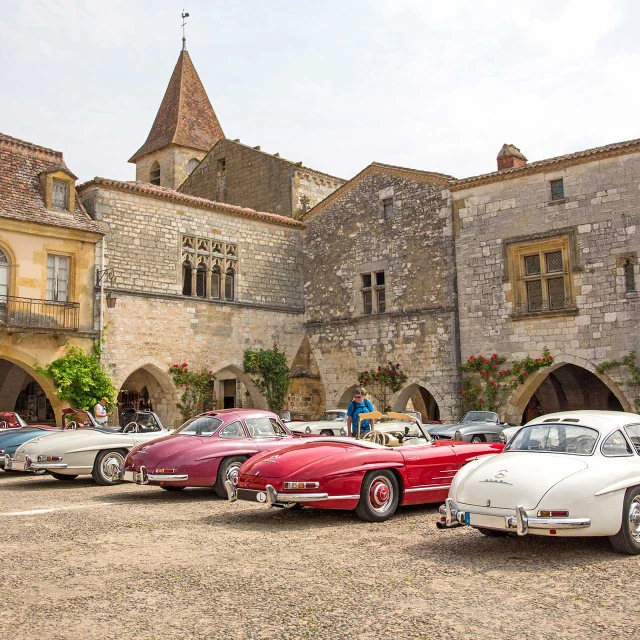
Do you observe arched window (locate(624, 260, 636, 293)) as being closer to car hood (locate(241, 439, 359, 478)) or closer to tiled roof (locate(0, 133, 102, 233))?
car hood (locate(241, 439, 359, 478))

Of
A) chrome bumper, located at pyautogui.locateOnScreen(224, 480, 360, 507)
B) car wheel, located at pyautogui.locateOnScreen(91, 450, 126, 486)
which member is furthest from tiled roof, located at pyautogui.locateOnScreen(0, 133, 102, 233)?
chrome bumper, located at pyautogui.locateOnScreen(224, 480, 360, 507)

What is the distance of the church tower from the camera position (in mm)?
34938

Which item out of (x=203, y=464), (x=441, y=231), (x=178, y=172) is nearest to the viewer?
(x=203, y=464)

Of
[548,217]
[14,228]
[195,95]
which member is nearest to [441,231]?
[548,217]

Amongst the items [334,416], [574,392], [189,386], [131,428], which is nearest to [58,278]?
[189,386]

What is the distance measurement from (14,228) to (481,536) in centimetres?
1469

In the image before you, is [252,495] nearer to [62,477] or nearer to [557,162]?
[62,477]

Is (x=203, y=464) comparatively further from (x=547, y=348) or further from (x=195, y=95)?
(x=195, y=95)

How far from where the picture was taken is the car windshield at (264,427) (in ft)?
35.3

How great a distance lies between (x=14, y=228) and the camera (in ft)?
59.6

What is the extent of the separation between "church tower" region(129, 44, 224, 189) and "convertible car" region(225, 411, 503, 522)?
2740 centimetres

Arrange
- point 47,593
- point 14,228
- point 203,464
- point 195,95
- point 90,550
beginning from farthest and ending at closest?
point 195,95
point 14,228
point 203,464
point 90,550
point 47,593

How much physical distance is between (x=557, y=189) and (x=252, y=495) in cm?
1402

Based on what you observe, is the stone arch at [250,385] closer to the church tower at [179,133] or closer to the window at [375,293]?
the window at [375,293]
